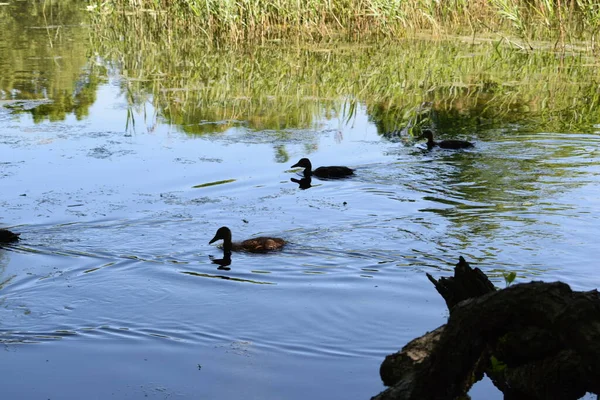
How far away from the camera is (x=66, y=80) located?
16.0 meters

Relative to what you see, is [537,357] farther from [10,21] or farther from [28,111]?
[10,21]

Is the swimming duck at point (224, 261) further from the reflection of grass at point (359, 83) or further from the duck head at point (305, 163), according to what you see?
the reflection of grass at point (359, 83)

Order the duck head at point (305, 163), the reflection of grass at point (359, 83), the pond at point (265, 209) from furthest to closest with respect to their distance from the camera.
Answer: the reflection of grass at point (359, 83) → the duck head at point (305, 163) → the pond at point (265, 209)

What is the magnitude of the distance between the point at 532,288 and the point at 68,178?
24.0 ft

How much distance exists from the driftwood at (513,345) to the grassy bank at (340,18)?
13336 mm

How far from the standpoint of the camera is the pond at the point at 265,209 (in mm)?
5855

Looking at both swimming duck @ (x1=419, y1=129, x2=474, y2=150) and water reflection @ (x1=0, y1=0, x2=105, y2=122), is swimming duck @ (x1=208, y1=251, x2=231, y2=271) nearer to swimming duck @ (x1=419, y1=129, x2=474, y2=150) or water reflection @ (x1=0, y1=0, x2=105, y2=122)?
swimming duck @ (x1=419, y1=129, x2=474, y2=150)

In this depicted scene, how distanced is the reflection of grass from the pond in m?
0.07

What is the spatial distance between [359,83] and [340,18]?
4263 mm

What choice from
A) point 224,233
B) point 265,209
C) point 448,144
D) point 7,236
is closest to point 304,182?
point 265,209

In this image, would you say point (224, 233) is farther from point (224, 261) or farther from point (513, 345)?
point (513, 345)

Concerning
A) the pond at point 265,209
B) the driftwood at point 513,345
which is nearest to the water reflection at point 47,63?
the pond at point 265,209

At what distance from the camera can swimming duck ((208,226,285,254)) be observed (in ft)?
26.0

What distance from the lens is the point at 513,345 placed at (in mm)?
4676
